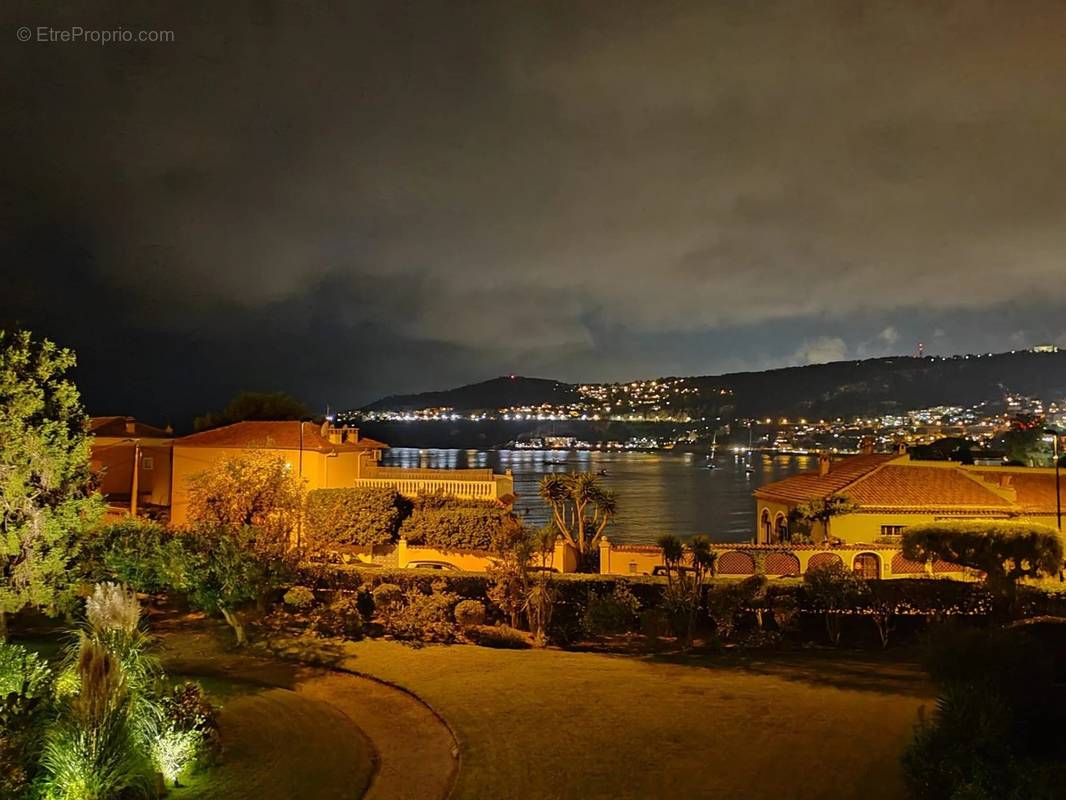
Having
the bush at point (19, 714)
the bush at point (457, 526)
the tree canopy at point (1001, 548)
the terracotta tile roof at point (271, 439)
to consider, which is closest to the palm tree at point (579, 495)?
the bush at point (457, 526)

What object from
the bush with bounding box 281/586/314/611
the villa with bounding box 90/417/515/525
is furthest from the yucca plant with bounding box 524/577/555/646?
the villa with bounding box 90/417/515/525

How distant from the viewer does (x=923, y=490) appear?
24969 mm

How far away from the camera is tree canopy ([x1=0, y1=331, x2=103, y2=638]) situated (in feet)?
37.1

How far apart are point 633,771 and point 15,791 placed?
5669 mm

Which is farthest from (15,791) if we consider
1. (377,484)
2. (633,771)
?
(377,484)

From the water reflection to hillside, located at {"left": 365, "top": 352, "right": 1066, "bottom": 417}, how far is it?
22229 mm

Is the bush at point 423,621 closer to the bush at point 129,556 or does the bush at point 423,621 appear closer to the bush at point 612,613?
the bush at point 612,613

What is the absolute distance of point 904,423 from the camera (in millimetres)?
134875

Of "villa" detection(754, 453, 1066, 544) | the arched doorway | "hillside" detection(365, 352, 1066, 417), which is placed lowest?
the arched doorway

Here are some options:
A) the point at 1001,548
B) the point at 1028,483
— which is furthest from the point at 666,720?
the point at 1028,483

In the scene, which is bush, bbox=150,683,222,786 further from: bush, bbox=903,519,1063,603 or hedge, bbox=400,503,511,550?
bush, bbox=903,519,1063,603

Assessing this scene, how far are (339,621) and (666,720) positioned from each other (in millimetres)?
7749

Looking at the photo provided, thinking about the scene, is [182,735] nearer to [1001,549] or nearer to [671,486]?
[1001,549]

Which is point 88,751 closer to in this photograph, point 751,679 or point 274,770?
point 274,770
